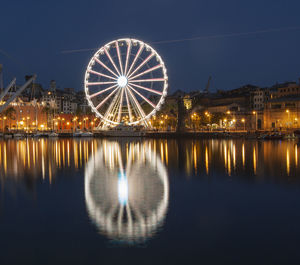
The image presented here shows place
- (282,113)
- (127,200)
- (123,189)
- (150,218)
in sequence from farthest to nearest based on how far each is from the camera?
(282,113) → (123,189) → (127,200) → (150,218)

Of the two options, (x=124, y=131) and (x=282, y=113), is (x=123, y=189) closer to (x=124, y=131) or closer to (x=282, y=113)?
(x=124, y=131)

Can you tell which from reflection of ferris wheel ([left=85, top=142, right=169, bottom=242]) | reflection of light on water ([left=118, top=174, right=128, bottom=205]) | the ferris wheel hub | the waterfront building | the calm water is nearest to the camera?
the calm water

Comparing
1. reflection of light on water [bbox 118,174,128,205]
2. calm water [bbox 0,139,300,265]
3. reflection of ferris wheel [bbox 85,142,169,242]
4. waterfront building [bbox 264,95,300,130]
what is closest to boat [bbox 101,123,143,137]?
waterfront building [bbox 264,95,300,130]

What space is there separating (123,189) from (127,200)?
260cm

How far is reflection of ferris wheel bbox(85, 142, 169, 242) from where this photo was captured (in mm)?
12094

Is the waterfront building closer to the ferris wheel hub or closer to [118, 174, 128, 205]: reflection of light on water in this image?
the ferris wheel hub

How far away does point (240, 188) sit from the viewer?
19188mm

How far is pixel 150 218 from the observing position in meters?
13.3

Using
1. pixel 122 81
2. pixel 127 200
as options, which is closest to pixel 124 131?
pixel 122 81

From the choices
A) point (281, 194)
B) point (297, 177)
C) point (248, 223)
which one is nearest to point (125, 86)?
point (297, 177)

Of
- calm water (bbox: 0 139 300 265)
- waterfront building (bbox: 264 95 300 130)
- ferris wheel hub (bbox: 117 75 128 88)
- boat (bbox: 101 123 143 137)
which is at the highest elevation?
ferris wheel hub (bbox: 117 75 128 88)

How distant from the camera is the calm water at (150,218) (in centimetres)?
1004

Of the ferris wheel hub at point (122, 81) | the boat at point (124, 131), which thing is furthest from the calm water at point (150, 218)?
the boat at point (124, 131)

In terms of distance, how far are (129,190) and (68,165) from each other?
1260 cm
